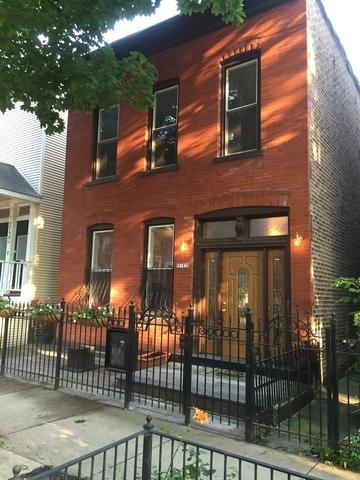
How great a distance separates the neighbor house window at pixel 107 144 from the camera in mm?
11953

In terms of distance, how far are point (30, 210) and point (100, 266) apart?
12.7 ft

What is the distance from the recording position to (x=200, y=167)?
388 inches

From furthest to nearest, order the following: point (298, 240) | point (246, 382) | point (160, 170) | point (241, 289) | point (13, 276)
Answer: point (13, 276) < point (160, 170) < point (241, 289) < point (298, 240) < point (246, 382)

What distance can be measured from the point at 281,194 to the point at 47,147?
903cm

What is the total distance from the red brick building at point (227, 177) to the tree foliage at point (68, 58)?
229 centimetres

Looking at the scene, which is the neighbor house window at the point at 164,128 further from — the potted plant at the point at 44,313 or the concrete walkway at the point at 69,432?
the concrete walkway at the point at 69,432

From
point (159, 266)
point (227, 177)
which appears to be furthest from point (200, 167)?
point (159, 266)

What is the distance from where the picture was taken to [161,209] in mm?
10359

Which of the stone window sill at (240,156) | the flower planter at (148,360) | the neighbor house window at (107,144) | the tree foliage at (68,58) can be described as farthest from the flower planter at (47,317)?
the stone window sill at (240,156)

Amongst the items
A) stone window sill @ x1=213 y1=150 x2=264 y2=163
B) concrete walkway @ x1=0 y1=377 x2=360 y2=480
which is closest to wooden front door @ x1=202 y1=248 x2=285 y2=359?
stone window sill @ x1=213 y1=150 x2=264 y2=163

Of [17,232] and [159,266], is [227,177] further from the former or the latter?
[17,232]

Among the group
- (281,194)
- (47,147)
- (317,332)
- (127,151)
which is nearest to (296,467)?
(317,332)

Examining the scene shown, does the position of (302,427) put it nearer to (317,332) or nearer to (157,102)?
(317,332)

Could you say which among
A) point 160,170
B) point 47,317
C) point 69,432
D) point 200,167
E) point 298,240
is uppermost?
point 160,170
